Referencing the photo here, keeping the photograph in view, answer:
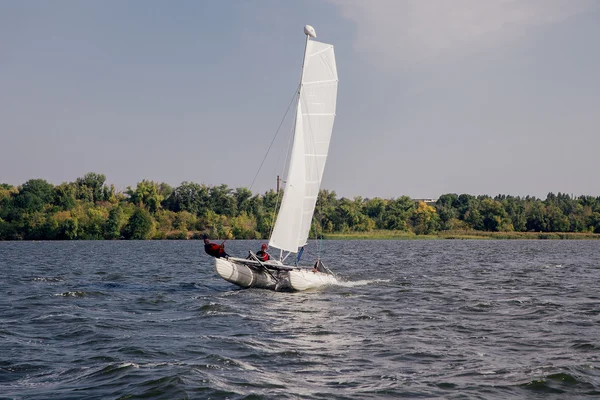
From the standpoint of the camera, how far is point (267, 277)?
32344 mm

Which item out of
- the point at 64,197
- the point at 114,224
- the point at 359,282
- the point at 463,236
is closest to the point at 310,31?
the point at 359,282

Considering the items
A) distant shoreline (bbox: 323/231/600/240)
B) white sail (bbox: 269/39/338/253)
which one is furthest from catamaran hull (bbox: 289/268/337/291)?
distant shoreline (bbox: 323/231/600/240)

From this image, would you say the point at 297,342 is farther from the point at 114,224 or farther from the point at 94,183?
the point at 94,183

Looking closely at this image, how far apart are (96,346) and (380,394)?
9.25 meters

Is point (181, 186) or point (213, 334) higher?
point (181, 186)

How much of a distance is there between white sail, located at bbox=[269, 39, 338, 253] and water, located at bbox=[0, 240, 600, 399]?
144 inches

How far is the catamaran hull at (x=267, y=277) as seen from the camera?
1241 inches

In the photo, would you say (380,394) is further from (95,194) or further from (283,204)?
(95,194)

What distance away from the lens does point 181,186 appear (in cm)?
17675

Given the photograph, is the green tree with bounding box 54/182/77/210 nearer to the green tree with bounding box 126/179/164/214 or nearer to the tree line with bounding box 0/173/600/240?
the tree line with bounding box 0/173/600/240

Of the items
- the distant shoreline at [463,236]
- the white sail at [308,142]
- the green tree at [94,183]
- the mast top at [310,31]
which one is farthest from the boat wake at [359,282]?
the green tree at [94,183]

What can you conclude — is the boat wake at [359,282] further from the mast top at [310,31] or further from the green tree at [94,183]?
the green tree at [94,183]

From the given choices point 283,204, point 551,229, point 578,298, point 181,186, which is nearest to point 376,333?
point 283,204

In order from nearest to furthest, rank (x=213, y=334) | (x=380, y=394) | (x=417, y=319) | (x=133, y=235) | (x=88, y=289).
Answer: (x=380, y=394)
(x=213, y=334)
(x=417, y=319)
(x=88, y=289)
(x=133, y=235)
